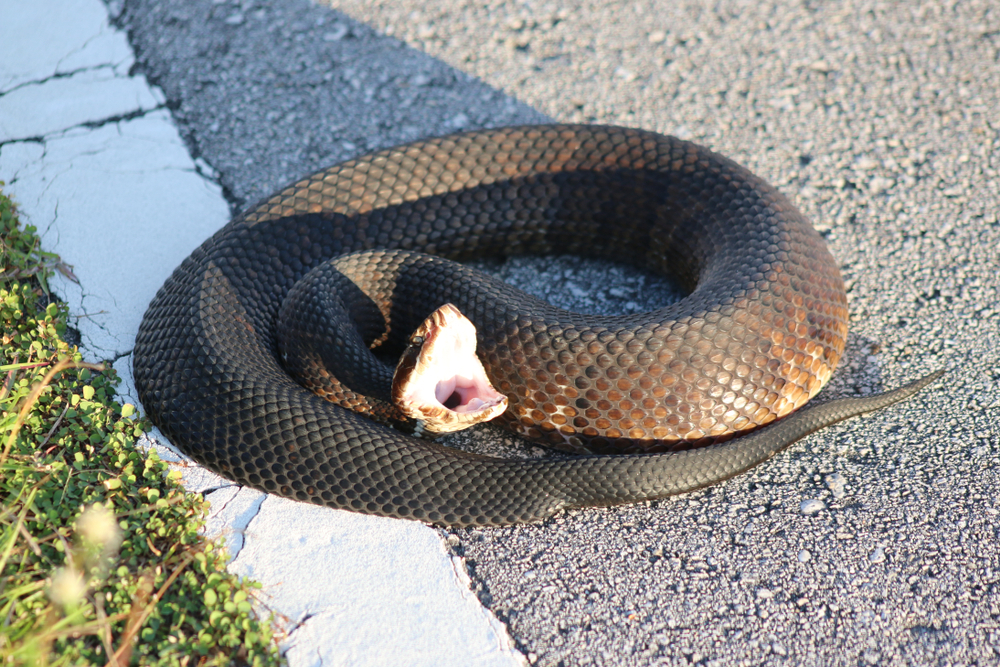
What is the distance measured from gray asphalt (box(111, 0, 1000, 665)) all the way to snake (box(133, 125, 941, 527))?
0.53ft

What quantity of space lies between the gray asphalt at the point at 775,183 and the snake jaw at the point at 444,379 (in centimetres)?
31

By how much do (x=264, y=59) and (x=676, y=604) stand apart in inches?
168

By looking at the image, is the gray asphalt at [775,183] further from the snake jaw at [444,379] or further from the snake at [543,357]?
the snake jaw at [444,379]

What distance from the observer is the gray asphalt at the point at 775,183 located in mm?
2701

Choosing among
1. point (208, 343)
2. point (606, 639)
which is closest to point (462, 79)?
point (208, 343)

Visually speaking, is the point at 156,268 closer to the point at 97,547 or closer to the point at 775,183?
the point at 97,547

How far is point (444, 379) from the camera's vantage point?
10.5 ft

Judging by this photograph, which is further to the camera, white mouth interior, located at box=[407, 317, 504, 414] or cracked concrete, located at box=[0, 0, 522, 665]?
white mouth interior, located at box=[407, 317, 504, 414]

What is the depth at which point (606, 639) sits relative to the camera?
262cm

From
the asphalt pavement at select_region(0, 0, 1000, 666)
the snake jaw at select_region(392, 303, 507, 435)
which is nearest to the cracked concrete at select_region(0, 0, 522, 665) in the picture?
the asphalt pavement at select_region(0, 0, 1000, 666)

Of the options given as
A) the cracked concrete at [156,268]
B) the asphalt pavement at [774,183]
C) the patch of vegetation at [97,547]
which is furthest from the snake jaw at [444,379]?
the patch of vegetation at [97,547]

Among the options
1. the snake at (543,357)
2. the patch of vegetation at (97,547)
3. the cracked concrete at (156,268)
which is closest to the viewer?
the patch of vegetation at (97,547)

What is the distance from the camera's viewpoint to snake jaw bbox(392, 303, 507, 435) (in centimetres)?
306

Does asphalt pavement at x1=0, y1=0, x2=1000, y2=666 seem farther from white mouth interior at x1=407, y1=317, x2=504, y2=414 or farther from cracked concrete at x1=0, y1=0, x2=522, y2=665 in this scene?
white mouth interior at x1=407, y1=317, x2=504, y2=414
